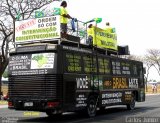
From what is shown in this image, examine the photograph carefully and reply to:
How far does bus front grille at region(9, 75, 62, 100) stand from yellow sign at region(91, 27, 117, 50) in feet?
→ 13.1

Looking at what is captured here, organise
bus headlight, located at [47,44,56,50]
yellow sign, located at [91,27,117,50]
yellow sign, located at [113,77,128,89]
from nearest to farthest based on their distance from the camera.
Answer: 1. bus headlight, located at [47,44,56,50]
2. yellow sign, located at [91,27,117,50]
3. yellow sign, located at [113,77,128,89]

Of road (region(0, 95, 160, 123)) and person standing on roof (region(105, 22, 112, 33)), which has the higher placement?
person standing on roof (region(105, 22, 112, 33))

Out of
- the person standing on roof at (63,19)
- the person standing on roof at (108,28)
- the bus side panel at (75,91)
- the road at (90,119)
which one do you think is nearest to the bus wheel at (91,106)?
the road at (90,119)

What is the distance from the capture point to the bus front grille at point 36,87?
594 inches

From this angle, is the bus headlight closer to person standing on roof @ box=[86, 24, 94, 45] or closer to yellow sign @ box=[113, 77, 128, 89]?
person standing on roof @ box=[86, 24, 94, 45]

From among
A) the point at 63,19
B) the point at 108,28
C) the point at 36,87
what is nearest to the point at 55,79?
the point at 36,87

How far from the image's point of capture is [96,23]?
18938mm

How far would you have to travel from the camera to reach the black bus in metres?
15.2

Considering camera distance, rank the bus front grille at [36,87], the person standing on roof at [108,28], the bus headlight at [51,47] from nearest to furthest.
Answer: the bus front grille at [36,87] → the bus headlight at [51,47] → the person standing on roof at [108,28]

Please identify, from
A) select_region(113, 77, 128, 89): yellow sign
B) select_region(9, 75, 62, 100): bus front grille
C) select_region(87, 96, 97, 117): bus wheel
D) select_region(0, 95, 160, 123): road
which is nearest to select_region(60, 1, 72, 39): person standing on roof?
select_region(9, 75, 62, 100): bus front grille

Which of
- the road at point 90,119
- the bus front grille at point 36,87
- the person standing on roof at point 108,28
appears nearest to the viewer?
the bus front grille at point 36,87

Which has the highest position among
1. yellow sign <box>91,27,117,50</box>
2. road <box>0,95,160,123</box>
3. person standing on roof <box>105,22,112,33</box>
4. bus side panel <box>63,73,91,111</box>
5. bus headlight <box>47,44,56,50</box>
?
person standing on roof <box>105,22,112,33</box>

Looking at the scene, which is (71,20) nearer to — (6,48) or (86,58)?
(86,58)

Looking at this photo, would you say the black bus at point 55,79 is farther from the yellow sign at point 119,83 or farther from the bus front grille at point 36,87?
the yellow sign at point 119,83
